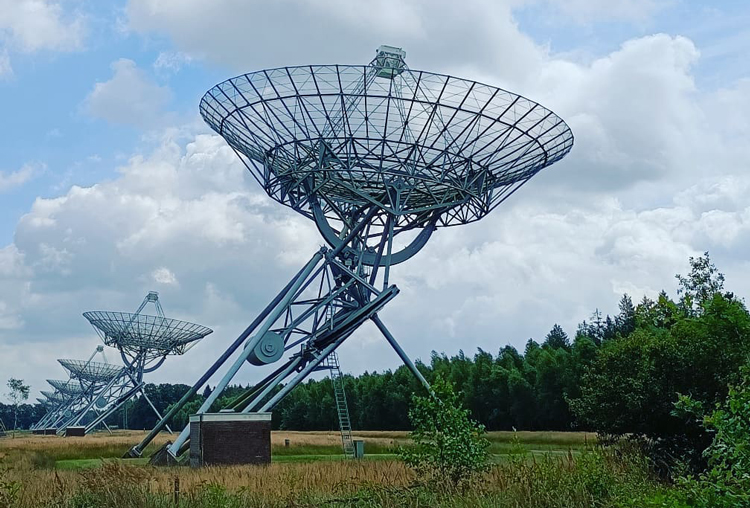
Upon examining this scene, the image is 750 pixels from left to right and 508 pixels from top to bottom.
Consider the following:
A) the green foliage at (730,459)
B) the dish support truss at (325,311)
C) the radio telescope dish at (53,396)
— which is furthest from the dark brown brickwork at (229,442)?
the radio telescope dish at (53,396)

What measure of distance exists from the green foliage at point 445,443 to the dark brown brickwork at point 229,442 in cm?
1589

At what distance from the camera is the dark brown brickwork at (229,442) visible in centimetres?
2781

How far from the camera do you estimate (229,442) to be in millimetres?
28266

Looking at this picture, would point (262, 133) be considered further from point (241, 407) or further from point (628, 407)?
point (628, 407)

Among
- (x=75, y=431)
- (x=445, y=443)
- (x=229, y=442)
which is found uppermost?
(x=75, y=431)

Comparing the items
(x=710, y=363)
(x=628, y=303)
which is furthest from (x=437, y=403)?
(x=628, y=303)

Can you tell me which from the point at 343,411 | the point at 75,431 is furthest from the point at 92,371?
the point at 343,411

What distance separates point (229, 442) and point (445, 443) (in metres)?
17.0

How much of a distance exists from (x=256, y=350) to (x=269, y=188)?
6.37 metres

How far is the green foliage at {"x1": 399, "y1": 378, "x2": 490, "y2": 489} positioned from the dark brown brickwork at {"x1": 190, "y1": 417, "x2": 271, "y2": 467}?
52.1ft

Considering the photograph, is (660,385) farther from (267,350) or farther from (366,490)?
(267,350)

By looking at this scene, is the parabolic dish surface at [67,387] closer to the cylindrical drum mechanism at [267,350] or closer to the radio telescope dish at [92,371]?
the radio telescope dish at [92,371]

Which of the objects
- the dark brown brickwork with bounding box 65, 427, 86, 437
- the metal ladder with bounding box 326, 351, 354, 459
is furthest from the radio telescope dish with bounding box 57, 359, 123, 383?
the metal ladder with bounding box 326, 351, 354, 459

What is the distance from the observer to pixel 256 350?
96.1 feet
